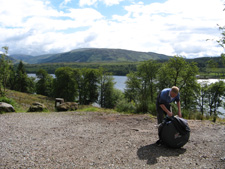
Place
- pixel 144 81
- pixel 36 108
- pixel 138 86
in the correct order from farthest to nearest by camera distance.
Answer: pixel 138 86, pixel 144 81, pixel 36 108

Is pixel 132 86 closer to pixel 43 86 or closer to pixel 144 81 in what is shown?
pixel 144 81

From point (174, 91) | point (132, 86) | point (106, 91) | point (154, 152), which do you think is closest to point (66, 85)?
point (106, 91)

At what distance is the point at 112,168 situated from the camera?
4.92 metres

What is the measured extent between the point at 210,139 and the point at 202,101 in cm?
4454

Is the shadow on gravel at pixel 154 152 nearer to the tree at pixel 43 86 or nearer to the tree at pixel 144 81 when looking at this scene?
the tree at pixel 144 81

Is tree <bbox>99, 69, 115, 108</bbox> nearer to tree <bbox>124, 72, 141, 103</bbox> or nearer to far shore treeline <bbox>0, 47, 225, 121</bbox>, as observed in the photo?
far shore treeline <bbox>0, 47, 225, 121</bbox>

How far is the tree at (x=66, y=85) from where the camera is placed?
5881cm

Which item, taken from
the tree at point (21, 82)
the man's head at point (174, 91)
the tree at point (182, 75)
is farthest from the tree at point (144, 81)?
the tree at point (21, 82)

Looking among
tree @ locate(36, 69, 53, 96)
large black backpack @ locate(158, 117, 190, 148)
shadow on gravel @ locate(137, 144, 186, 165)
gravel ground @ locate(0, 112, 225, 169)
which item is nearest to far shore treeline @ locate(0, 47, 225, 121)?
tree @ locate(36, 69, 53, 96)

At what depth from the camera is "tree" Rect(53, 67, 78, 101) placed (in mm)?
58812

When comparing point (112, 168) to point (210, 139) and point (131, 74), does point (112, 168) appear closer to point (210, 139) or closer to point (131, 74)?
point (210, 139)

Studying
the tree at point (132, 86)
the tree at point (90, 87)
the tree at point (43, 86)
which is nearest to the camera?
the tree at point (132, 86)

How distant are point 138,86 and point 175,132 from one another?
124ft

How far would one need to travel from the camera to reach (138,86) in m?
43.6
